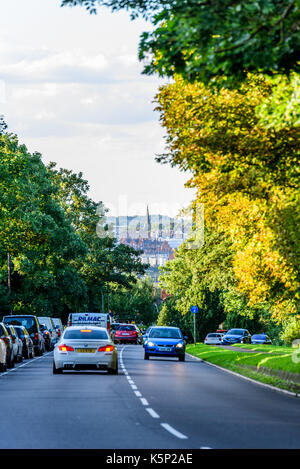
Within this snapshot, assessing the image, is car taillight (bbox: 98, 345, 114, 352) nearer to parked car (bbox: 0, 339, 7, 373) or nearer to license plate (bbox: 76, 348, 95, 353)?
license plate (bbox: 76, 348, 95, 353)

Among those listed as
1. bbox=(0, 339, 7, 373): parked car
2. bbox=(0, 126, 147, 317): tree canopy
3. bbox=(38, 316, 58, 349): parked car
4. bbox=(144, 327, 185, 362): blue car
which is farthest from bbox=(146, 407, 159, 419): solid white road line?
bbox=(38, 316, 58, 349): parked car

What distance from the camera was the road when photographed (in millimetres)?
12469

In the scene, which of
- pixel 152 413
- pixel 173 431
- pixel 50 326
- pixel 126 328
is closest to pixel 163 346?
pixel 50 326

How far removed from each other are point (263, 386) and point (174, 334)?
17.5m

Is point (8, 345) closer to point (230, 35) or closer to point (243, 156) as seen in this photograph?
point (243, 156)

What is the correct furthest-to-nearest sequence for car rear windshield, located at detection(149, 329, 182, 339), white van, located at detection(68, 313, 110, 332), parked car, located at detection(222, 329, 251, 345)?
parked car, located at detection(222, 329, 251, 345) → white van, located at detection(68, 313, 110, 332) → car rear windshield, located at detection(149, 329, 182, 339)

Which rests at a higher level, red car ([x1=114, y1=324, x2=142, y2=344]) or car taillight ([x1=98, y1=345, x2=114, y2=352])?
car taillight ([x1=98, y1=345, x2=114, y2=352])

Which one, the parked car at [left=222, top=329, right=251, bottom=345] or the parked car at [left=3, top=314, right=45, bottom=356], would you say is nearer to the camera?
the parked car at [left=3, top=314, right=45, bottom=356]

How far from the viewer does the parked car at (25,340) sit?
43469 millimetres

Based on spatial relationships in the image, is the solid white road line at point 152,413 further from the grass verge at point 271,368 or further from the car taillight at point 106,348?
the car taillight at point 106,348

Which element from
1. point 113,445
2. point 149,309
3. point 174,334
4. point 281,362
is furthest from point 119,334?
point 149,309

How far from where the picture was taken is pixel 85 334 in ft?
98.1

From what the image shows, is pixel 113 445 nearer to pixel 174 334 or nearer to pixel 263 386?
pixel 263 386

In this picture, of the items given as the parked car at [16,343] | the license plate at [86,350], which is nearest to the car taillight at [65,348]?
the license plate at [86,350]
